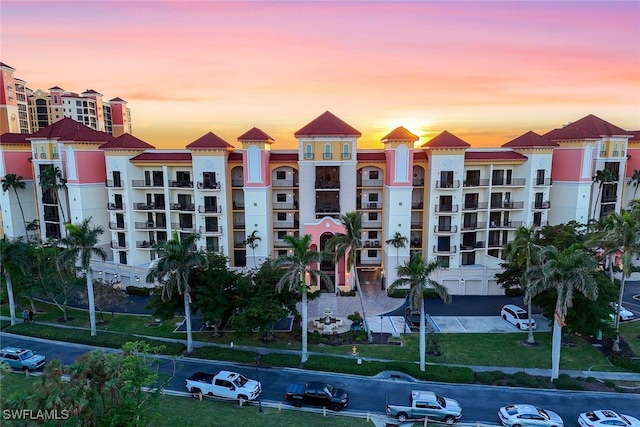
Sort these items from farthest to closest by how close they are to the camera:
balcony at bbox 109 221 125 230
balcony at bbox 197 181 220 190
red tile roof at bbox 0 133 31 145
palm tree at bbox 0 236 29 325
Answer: red tile roof at bbox 0 133 31 145 < balcony at bbox 109 221 125 230 < balcony at bbox 197 181 220 190 < palm tree at bbox 0 236 29 325

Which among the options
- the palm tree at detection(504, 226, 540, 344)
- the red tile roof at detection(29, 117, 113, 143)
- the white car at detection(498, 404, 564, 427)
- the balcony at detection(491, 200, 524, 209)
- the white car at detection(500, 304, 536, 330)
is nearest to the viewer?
the white car at detection(498, 404, 564, 427)

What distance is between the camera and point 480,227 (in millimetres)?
49438

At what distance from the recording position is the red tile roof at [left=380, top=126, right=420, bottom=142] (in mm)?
45188

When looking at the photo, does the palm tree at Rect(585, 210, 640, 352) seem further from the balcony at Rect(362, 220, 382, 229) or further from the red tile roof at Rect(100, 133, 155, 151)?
the red tile roof at Rect(100, 133, 155, 151)

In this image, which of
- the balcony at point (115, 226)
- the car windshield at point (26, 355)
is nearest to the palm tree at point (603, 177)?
the balcony at point (115, 226)

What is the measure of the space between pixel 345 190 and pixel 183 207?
69.3ft

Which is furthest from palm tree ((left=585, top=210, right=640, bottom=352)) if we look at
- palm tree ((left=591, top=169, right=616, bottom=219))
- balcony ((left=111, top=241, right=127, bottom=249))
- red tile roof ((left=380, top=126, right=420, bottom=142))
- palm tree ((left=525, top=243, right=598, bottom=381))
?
balcony ((left=111, top=241, right=127, bottom=249))

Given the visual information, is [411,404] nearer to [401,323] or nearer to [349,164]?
[401,323]

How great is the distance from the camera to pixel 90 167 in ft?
168

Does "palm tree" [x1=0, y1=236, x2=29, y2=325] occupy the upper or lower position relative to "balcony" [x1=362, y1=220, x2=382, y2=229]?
lower

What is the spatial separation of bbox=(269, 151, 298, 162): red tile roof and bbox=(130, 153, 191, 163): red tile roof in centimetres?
1065

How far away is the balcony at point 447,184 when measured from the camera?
1847 inches

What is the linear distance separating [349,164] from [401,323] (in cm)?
1969

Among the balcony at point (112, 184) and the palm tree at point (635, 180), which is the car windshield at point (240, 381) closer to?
the balcony at point (112, 184)
